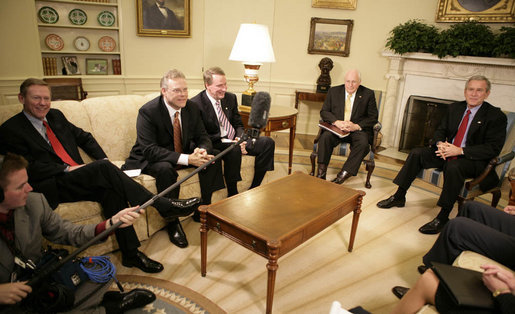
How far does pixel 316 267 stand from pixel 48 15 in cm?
453

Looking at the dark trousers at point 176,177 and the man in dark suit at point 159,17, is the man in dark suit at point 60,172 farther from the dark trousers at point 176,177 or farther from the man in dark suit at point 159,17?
the man in dark suit at point 159,17

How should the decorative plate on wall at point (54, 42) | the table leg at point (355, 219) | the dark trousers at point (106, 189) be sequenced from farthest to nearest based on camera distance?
the decorative plate on wall at point (54, 42) → the table leg at point (355, 219) → the dark trousers at point (106, 189)

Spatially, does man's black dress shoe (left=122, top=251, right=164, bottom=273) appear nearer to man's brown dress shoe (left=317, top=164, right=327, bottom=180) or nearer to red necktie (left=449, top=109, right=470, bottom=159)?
man's brown dress shoe (left=317, top=164, right=327, bottom=180)

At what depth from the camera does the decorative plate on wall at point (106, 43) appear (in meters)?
4.98

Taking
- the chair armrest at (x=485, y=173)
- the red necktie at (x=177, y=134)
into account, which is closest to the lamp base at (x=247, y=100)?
the red necktie at (x=177, y=134)

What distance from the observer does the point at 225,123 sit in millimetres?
3439

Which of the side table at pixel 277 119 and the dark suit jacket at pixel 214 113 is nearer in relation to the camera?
the dark suit jacket at pixel 214 113

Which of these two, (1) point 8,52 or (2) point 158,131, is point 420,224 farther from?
(1) point 8,52

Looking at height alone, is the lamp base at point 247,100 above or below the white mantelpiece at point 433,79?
below

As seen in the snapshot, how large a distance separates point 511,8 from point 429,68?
108 centimetres

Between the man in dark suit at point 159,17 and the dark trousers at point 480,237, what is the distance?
4495mm

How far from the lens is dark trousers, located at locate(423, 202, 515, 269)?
1866mm

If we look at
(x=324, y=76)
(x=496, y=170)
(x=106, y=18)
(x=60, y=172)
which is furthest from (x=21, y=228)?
(x=324, y=76)

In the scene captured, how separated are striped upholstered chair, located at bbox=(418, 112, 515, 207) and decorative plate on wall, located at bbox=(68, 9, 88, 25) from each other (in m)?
4.57
